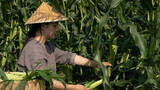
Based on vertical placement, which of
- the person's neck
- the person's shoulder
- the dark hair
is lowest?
the person's shoulder

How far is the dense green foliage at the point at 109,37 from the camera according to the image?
88.0 inches

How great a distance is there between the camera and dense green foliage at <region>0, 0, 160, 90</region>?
223 cm

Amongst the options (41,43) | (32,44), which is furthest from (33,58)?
(41,43)

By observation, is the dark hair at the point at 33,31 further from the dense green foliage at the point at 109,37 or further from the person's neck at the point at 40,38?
the dense green foliage at the point at 109,37

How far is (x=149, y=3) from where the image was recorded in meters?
2.22

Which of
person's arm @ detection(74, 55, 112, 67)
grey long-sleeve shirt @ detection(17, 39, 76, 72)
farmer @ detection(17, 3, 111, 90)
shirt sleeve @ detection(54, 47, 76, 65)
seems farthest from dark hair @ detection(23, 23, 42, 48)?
person's arm @ detection(74, 55, 112, 67)

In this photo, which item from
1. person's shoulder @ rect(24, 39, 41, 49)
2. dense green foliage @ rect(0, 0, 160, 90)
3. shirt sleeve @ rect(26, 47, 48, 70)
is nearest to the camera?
shirt sleeve @ rect(26, 47, 48, 70)

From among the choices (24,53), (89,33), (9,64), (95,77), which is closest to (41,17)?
(24,53)

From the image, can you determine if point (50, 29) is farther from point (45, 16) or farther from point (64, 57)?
point (64, 57)

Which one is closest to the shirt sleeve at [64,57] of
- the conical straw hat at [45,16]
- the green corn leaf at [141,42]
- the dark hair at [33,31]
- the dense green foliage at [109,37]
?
the dense green foliage at [109,37]

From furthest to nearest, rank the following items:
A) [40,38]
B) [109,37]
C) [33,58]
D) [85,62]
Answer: [85,62]
[109,37]
[40,38]
[33,58]

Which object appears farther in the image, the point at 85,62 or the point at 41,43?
the point at 85,62

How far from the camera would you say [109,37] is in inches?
93.9

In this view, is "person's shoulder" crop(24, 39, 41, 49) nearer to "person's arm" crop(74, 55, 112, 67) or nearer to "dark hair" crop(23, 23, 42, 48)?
"dark hair" crop(23, 23, 42, 48)
